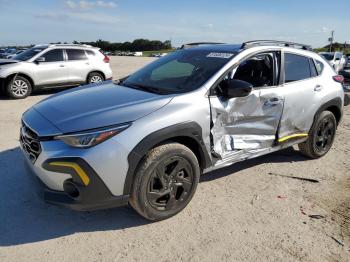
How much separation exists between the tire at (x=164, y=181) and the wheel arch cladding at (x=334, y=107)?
7.97 feet

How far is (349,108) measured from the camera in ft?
31.7

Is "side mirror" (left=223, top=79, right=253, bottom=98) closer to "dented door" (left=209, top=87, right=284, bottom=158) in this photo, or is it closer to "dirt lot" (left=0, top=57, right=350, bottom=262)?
"dented door" (left=209, top=87, right=284, bottom=158)

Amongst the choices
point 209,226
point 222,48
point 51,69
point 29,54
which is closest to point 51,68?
point 51,69

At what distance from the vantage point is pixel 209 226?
345 centimetres

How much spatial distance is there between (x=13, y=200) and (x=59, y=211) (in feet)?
1.90

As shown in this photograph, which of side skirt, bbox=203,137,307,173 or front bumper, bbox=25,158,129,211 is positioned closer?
front bumper, bbox=25,158,129,211

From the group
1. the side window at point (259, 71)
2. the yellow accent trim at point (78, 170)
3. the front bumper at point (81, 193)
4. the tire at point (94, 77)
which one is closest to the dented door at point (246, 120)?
the side window at point (259, 71)

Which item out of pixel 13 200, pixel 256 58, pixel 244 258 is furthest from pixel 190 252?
pixel 256 58

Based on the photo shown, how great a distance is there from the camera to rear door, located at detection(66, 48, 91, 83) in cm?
1118

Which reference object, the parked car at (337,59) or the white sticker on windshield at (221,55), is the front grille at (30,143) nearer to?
the white sticker on windshield at (221,55)

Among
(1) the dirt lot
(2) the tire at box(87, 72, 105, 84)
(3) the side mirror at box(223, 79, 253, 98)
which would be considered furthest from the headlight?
(2) the tire at box(87, 72, 105, 84)

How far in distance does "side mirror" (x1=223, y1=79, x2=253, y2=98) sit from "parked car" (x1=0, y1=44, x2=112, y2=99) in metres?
8.20

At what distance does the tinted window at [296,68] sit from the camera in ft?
15.1

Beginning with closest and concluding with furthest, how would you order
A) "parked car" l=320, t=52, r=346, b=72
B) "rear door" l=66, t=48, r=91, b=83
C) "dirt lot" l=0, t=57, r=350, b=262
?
"dirt lot" l=0, t=57, r=350, b=262 → "rear door" l=66, t=48, r=91, b=83 → "parked car" l=320, t=52, r=346, b=72
